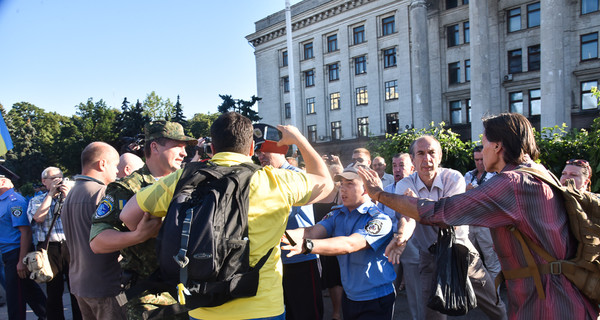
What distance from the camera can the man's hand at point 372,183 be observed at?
2.77 meters

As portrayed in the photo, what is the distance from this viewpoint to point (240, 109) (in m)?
32.5

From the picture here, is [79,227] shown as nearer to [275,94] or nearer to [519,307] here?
[519,307]

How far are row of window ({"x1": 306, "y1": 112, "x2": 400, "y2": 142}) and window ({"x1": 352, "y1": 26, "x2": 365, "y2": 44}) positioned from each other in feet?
23.5

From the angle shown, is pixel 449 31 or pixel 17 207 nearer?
pixel 17 207

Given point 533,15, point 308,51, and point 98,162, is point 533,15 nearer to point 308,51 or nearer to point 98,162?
point 308,51

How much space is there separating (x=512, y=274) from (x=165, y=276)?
2.00 m

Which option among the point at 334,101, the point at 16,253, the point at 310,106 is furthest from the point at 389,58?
the point at 16,253

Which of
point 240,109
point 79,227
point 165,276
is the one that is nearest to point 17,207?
point 79,227

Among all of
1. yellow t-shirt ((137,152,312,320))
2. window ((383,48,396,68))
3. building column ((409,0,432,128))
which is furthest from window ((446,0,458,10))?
yellow t-shirt ((137,152,312,320))

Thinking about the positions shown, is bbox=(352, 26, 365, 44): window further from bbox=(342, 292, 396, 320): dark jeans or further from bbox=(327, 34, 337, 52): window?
bbox=(342, 292, 396, 320): dark jeans

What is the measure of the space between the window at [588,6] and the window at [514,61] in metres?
4.24

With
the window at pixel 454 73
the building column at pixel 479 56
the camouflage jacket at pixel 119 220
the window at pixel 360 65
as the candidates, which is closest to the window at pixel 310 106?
the window at pixel 360 65

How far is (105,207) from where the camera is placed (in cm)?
246

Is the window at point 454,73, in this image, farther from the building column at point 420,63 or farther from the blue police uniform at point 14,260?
the blue police uniform at point 14,260
